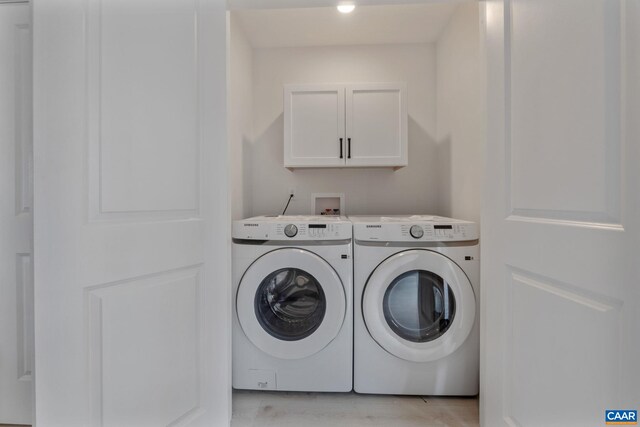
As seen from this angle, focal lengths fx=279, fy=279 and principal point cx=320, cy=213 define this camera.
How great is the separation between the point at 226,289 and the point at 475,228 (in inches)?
48.8

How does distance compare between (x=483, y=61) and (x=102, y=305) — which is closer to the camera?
(x=102, y=305)

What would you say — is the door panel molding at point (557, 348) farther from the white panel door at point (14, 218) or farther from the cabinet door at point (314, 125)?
the white panel door at point (14, 218)

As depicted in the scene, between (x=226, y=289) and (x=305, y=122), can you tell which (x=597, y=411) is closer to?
(x=226, y=289)

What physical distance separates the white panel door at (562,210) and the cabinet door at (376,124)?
75cm

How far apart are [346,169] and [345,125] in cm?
47

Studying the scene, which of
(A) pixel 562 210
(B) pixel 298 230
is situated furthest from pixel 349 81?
(A) pixel 562 210

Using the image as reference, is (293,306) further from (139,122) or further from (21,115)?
(21,115)

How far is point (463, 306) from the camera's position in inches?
54.0

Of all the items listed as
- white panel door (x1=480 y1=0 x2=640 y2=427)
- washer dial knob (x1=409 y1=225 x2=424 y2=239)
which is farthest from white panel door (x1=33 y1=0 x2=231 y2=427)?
white panel door (x1=480 y1=0 x2=640 y2=427)

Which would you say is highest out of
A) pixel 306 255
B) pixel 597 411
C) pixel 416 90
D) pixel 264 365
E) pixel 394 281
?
pixel 416 90

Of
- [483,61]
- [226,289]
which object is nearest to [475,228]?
[483,61]

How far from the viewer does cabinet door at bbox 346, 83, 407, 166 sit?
186 cm

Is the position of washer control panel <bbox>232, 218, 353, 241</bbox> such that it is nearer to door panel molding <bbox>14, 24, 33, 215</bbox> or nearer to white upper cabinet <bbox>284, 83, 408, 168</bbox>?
white upper cabinet <bbox>284, 83, 408, 168</bbox>

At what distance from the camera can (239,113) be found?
1.93 metres
